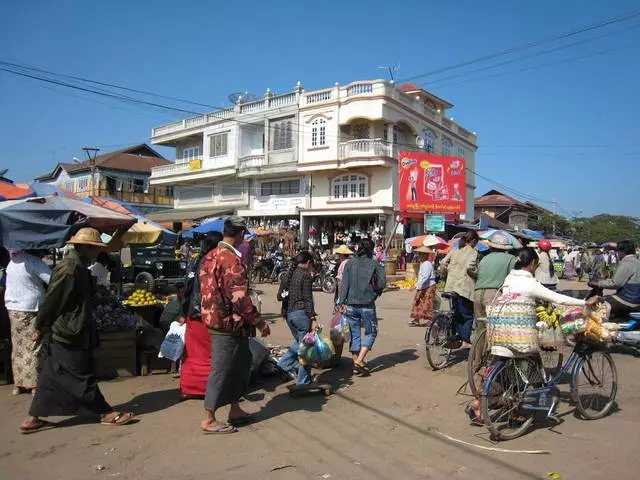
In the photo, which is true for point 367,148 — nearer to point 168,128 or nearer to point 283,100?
point 283,100

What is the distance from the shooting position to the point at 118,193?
45688 millimetres

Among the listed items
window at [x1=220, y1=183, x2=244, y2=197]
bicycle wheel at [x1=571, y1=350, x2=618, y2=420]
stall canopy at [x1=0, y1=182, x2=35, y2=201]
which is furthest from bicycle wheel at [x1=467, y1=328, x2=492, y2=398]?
window at [x1=220, y1=183, x2=244, y2=197]

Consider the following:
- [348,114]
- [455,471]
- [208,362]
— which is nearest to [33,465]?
[208,362]

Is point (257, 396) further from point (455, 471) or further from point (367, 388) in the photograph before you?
point (455, 471)

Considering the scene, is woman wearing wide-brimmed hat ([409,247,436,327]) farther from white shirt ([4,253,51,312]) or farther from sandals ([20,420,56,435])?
sandals ([20,420,56,435])

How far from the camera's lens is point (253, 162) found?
101 feet

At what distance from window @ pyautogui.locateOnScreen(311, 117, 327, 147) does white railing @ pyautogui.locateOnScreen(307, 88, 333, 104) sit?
115 centimetres

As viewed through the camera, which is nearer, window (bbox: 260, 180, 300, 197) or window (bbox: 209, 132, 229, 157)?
window (bbox: 260, 180, 300, 197)

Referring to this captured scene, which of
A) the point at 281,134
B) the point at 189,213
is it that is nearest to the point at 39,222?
the point at 281,134

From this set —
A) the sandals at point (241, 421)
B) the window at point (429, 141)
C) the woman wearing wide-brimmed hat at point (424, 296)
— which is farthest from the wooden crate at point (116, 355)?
the window at point (429, 141)

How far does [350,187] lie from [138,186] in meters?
27.6

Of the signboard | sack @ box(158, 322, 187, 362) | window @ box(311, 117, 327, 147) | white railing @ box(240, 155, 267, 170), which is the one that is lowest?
sack @ box(158, 322, 187, 362)

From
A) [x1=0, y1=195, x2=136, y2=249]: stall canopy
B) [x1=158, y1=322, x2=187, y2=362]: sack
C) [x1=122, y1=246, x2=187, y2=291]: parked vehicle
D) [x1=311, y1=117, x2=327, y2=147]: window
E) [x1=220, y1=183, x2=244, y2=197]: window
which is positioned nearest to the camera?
[x1=0, y1=195, x2=136, y2=249]: stall canopy

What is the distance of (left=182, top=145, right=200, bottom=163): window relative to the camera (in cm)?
3659
